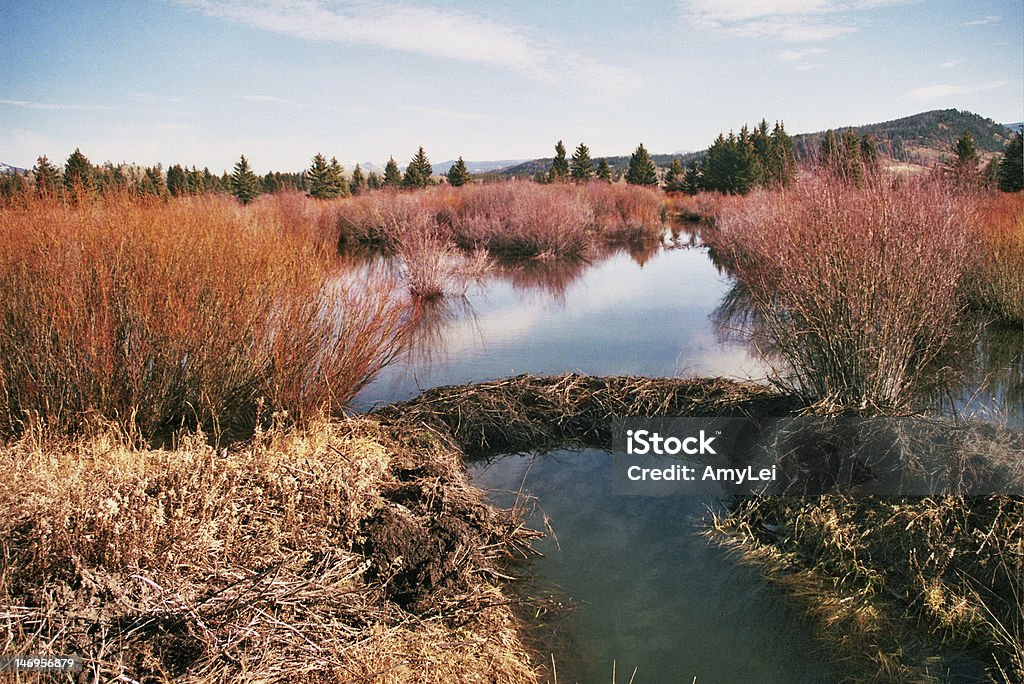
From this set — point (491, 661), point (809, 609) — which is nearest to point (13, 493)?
point (491, 661)

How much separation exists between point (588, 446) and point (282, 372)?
2637 millimetres

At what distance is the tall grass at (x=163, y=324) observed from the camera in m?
5.36

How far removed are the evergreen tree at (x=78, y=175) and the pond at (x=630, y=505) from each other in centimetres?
328

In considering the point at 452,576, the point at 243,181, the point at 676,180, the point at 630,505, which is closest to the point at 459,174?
the point at 243,181

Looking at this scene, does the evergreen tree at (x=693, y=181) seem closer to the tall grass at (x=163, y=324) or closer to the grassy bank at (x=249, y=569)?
the tall grass at (x=163, y=324)

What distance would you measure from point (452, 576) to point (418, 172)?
3675 centimetres

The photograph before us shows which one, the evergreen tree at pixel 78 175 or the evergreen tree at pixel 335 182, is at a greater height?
the evergreen tree at pixel 335 182

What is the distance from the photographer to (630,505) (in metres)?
5.43

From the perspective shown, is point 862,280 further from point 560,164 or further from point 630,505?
point 560,164

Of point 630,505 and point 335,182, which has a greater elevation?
point 335,182

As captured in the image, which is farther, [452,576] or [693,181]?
[693,181]

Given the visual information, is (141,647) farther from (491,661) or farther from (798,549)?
(798,549)
